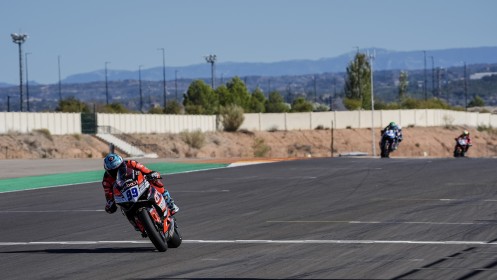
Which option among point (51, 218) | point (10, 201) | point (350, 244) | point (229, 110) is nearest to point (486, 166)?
point (10, 201)

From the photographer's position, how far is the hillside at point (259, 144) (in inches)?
2820

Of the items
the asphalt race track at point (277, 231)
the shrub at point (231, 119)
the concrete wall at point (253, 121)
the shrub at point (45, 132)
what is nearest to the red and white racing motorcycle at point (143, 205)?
the asphalt race track at point (277, 231)

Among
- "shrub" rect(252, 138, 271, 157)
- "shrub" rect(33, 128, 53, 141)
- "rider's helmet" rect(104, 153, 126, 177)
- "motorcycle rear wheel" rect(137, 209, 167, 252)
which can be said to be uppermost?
"rider's helmet" rect(104, 153, 126, 177)

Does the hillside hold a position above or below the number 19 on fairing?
below

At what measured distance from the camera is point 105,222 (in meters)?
22.4

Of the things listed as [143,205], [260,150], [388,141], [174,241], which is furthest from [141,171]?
[260,150]

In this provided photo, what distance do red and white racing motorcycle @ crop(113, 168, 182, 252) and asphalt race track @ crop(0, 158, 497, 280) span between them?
0.31m

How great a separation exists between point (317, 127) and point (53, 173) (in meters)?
69.1

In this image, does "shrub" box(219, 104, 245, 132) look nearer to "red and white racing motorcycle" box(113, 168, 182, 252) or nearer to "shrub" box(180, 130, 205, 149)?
"shrub" box(180, 130, 205, 149)

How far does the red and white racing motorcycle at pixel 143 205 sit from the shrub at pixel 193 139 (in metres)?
71.2

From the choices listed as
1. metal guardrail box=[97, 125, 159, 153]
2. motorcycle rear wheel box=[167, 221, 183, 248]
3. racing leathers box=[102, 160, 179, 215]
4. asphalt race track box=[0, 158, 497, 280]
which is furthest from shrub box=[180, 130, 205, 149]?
motorcycle rear wheel box=[167, 221, 183, 248]

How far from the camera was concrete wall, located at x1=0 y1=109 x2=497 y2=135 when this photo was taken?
76.5 meters

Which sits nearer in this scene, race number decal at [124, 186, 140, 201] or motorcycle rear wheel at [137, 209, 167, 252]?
motorcycle rear wheel at [137, 209, 167, 252]

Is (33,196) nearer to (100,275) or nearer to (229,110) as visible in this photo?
(100,275)
